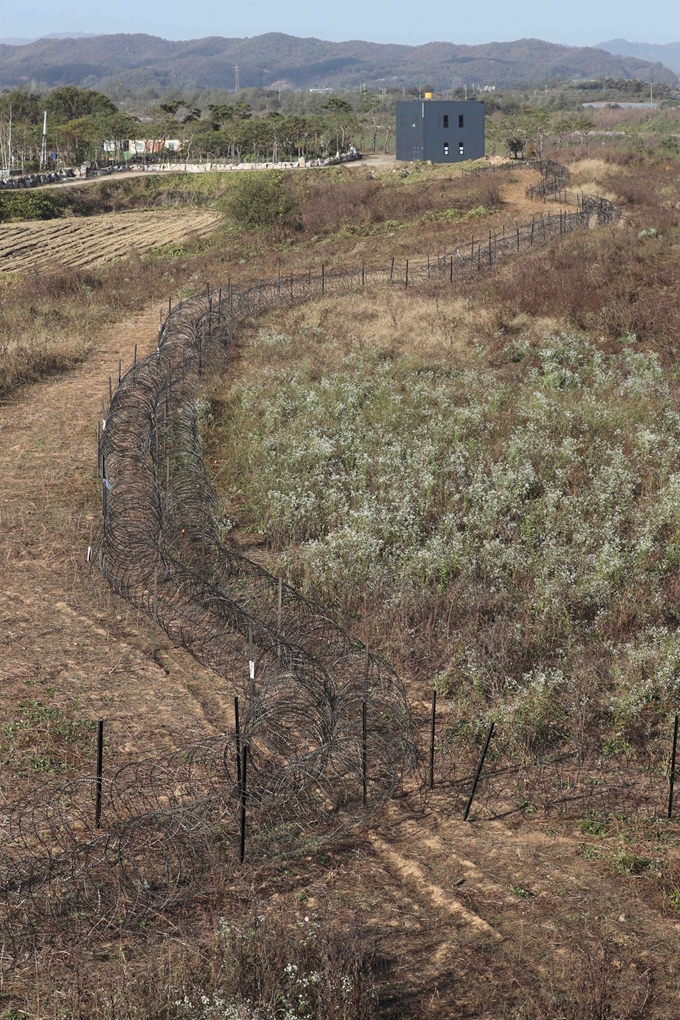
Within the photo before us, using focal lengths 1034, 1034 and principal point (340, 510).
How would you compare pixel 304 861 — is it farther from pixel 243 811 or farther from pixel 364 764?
pixel 364 764

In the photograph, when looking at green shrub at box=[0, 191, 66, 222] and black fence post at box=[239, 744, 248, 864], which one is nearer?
black fence post at box=[239, 744, 248, 864]

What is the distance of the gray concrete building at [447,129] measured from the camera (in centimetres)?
6981

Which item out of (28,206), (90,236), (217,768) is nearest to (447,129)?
(90,236)

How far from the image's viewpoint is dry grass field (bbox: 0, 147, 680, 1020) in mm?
6328

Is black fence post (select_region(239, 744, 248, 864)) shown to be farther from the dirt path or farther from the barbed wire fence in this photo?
the dirt path

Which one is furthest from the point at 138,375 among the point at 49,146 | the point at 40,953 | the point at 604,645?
the point at 49,146

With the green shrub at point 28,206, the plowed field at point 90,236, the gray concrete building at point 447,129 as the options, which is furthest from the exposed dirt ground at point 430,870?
the gray concrete building at point 447,129

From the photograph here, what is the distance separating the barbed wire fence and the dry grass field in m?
0.21

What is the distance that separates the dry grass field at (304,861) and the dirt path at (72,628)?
3cm

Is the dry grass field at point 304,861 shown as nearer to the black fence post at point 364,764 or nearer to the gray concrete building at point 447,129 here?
the black fence post at point 364,764

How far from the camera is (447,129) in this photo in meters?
70.4

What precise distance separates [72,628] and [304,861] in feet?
14.5

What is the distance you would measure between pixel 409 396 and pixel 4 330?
10484mm

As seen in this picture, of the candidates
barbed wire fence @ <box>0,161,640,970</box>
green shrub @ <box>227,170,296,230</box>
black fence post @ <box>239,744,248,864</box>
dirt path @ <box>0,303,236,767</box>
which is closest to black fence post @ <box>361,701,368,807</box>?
barbed wire fence @ <box>0,161,640,970</box>
